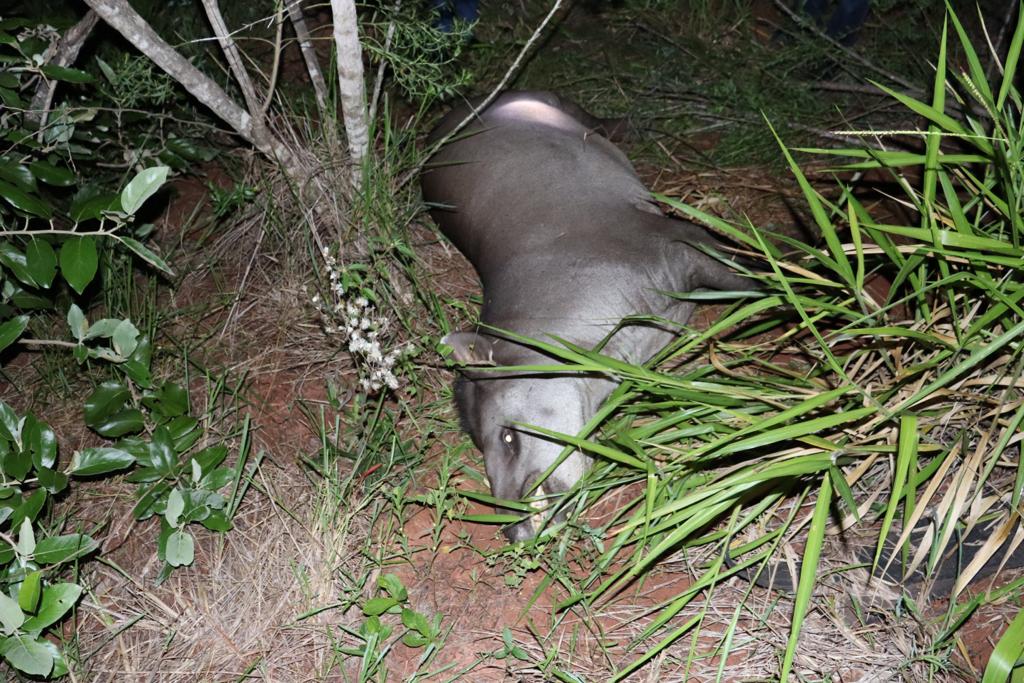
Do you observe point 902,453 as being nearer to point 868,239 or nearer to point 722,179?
point 868,239

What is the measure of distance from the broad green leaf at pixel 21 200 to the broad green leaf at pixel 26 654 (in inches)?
55.6

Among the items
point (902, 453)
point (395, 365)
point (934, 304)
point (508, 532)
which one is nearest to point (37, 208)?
point (395, 365)

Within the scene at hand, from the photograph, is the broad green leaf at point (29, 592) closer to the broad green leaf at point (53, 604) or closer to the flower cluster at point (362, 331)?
the broad green leaf at point (53, 604)

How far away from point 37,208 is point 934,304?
3.18m

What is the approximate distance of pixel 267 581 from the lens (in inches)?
131

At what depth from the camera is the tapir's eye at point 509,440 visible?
3.54 metres

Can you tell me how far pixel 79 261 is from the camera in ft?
10.0

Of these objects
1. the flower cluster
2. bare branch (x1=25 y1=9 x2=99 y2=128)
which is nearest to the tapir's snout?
the flower cluster

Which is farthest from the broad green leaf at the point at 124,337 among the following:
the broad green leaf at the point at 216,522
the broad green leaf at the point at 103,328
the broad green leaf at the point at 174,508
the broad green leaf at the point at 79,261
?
the broad green leaf at the point at 216,522

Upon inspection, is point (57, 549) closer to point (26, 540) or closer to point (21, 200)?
point (26, 540)

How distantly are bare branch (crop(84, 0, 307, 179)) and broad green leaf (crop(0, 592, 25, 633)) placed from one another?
222cm

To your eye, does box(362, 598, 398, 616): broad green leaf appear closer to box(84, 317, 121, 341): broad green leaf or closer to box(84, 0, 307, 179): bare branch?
box(84, 317, 121, 341): broad green leaf

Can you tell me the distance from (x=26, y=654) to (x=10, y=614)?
0.52 ft

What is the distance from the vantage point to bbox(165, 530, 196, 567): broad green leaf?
3.27 metres
